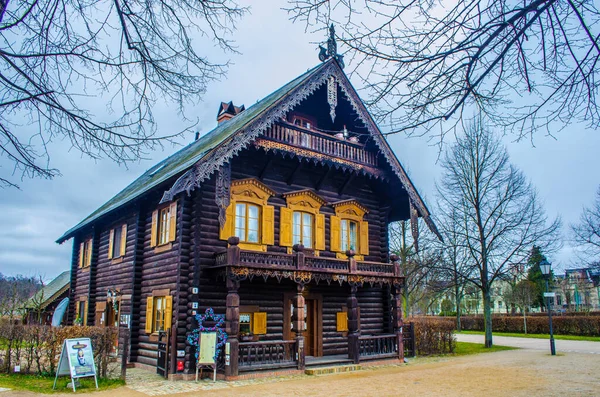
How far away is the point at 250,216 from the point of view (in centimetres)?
1770

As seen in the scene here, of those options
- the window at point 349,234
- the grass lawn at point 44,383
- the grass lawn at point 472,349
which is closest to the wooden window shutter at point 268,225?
the window at point 349,234

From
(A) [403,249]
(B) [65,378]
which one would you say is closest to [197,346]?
(B) [65,378]

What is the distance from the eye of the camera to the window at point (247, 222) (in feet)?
56.7

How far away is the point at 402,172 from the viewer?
2083 centimetres

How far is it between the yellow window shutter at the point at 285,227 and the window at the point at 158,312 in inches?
177

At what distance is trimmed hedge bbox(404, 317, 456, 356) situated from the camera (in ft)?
72.5

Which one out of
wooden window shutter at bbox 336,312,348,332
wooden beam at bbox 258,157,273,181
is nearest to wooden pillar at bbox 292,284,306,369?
wooden window shutter at bbox 336,312,348,332

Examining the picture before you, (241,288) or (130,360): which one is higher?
(241,288)

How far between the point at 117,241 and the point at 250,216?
770 centimetres

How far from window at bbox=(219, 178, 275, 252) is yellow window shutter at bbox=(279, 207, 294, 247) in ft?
1.24

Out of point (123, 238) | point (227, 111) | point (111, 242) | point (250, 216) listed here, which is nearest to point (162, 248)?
point (250, 216)

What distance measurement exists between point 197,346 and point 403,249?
23.1m

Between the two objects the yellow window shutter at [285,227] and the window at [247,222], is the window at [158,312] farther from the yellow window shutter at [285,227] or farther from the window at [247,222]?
the yellow window shutter at [285,227]

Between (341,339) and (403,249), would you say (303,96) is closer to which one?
(341,339)
